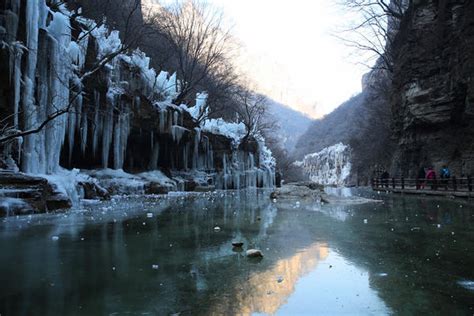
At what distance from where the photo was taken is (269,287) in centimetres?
340

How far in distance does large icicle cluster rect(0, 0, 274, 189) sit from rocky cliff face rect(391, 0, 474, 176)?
592 inches

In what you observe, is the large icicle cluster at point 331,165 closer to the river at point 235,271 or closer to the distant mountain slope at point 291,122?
the distant mountain slope at point 291,122

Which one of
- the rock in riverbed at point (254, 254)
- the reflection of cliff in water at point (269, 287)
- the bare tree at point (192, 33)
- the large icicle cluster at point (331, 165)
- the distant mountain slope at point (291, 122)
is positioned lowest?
the reflection of cliff in water at point (269, 287)

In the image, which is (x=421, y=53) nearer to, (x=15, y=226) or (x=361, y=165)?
(x=15, y=226)

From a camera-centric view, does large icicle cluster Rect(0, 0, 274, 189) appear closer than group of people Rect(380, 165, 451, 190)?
Yes

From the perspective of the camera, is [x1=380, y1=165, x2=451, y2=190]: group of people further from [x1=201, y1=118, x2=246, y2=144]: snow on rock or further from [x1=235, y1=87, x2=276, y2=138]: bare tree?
[x1=235, y1=87, x2=276, y2=138]: bare tree

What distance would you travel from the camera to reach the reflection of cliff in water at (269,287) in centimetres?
288

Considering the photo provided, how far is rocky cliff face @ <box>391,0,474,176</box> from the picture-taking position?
22.5 m

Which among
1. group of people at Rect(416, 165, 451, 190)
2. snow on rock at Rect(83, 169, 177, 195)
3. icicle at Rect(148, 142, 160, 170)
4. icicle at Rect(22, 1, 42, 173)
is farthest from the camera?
icicle at Rect(148, 142, 160, 170)

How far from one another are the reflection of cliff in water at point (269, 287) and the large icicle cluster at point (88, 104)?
5320mm

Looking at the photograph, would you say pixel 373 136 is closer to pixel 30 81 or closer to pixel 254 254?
pixel 30 81

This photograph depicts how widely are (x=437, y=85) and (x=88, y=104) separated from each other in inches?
814

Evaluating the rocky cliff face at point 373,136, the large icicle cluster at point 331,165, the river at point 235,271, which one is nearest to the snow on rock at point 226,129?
the rocky cliff face at point 373,136

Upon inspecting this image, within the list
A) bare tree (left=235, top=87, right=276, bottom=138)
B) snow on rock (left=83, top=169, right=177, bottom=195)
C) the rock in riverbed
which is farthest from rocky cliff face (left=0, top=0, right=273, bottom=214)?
the rock in riverbed
